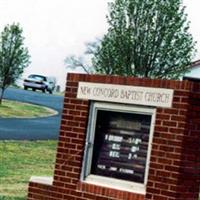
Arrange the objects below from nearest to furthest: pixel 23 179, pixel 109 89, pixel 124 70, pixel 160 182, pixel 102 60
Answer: pixel 160 182
pixel 109 89
pixel 23 179
pixel 124 70
pixel 102 60

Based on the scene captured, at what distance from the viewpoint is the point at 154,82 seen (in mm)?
8234

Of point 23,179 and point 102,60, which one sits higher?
point 102,60

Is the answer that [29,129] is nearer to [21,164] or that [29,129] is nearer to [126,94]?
[21,164]

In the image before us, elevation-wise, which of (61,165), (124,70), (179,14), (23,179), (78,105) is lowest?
(23,179)

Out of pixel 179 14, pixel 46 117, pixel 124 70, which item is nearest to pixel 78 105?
pixel 124 70

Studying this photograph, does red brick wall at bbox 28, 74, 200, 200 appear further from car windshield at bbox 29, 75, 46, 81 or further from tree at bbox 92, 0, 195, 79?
car windshield at bbox 29, 75, 46, 81

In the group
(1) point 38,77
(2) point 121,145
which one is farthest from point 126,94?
(1) point 38,77

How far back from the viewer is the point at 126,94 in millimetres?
8477

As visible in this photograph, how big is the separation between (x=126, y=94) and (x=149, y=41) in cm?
1240

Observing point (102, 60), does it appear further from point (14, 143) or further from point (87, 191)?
point (87, 191)

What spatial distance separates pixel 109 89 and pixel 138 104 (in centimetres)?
54

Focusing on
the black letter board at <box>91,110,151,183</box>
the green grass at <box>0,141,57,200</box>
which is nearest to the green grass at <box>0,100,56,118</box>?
the green grass at <box>0,141,57,200</box>

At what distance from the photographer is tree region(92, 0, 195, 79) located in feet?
67.6

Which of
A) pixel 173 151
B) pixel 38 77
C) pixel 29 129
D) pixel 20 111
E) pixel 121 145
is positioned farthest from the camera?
pixel 38 77
